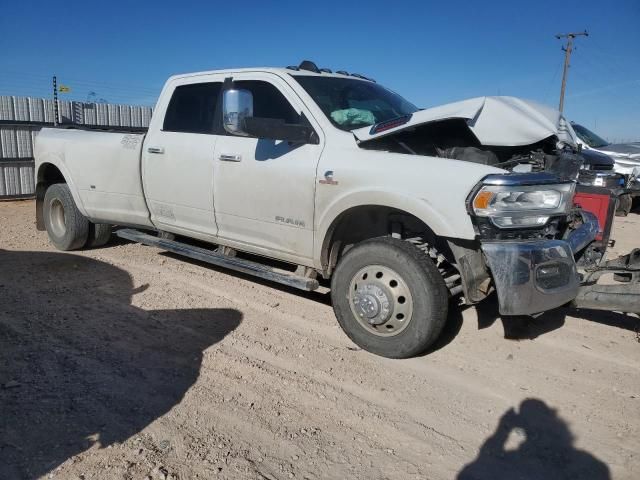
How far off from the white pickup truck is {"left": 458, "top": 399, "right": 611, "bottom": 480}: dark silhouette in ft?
2.22

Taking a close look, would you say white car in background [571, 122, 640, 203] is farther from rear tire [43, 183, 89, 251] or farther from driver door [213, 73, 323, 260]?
rear tire [43, 183, 89, 251]

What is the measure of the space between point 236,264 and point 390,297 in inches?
63.8

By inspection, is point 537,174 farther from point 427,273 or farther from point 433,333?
point 433,333

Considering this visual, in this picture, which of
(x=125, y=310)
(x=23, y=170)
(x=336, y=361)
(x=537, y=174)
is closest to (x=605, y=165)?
(x=537, y=174)

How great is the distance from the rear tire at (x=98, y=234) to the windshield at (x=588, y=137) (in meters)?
10.7

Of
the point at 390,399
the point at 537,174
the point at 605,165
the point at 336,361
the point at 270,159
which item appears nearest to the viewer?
the point at 390,399

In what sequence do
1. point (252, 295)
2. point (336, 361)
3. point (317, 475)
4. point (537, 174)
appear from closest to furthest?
1. point (317, 475)
2. point (537, 174)
3. point (336, 361)
4. point (252, 295)

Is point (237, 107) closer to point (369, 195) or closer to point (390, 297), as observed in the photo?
point (369, 195)

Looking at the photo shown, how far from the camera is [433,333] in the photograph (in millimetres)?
3623

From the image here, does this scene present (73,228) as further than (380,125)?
Yes

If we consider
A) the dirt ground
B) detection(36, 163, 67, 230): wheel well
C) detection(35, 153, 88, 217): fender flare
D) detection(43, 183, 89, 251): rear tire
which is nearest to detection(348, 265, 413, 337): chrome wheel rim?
the dirt ground

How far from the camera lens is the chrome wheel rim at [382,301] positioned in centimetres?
370

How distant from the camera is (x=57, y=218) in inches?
272

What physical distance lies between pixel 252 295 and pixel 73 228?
2.81 m
